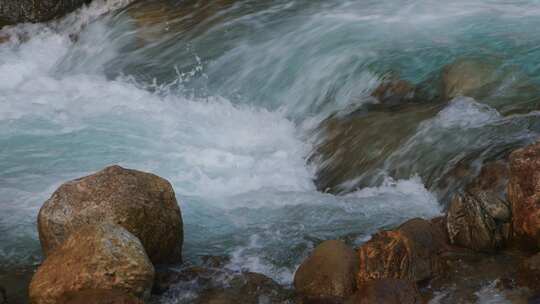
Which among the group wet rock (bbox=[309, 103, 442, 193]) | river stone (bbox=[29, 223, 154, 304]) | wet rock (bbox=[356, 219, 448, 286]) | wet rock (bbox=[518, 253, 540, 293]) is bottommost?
wet rock (bbox=[309, 103, 442, 193])

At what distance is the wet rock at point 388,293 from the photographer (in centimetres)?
516

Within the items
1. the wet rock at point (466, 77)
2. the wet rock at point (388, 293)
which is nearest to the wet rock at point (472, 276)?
the wet rock at point (388, 293)

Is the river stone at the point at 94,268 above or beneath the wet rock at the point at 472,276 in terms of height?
above

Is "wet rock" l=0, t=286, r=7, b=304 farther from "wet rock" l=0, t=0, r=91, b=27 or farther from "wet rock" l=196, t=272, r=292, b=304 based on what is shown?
"wet rock" l=0, t=0, r=91, b=27

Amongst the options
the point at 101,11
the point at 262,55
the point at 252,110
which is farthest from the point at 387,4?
the point at 101,11

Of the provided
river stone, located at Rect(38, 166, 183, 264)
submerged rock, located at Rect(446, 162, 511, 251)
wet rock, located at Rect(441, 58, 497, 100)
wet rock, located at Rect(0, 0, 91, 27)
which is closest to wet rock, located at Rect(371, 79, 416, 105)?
wet rock, located at Rect(441, 58, 497, 100)

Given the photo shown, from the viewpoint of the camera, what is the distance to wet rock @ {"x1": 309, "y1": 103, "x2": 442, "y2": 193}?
8.07 meters

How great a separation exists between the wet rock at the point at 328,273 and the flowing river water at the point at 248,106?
1.24 feet

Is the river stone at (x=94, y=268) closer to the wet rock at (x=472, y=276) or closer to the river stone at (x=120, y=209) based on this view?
the river stone at (x=120, y=209)

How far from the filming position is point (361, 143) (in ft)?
27.7

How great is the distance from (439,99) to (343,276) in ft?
12.5

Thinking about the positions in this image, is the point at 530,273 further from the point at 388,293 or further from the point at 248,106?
the point at 248,106

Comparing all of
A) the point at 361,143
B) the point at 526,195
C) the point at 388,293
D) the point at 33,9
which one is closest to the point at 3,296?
the point at 388,293

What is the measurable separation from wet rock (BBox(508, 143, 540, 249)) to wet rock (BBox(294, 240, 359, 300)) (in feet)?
4.02
